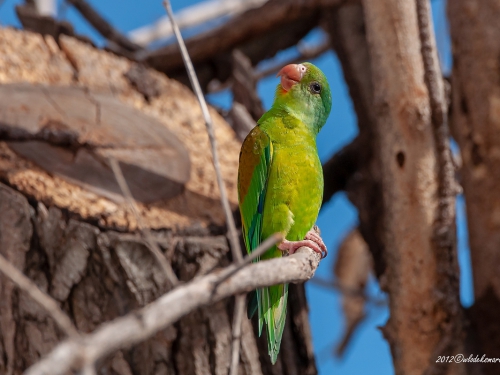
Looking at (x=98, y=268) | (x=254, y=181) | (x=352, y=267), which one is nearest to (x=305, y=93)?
(x=254, y=181)

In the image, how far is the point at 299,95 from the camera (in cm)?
293

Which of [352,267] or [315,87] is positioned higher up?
[352,267]

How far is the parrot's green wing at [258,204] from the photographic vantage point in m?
2.54

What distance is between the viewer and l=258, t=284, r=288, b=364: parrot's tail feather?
2459 millimetres

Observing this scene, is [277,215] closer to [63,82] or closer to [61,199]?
[61,199]

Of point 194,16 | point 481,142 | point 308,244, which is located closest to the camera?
point 308,244

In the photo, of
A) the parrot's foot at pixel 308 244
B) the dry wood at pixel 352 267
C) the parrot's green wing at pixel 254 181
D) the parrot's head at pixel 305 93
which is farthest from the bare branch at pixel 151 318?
the dry wood at pixel 352 267

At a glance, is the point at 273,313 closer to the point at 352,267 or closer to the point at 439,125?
the point at 439,125

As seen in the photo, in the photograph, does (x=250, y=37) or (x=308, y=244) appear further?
(x=250, y=37)

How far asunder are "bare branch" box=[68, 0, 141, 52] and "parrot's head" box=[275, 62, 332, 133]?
2.17 m

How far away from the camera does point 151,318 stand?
118 cm

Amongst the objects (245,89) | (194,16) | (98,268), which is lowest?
(98,268)

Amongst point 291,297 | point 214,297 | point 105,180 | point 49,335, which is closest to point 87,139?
point 105,180

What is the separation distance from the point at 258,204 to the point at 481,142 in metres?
1.30
